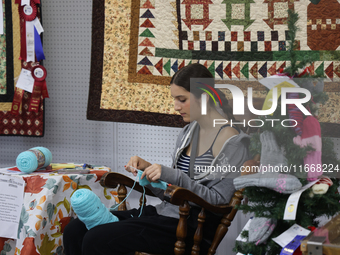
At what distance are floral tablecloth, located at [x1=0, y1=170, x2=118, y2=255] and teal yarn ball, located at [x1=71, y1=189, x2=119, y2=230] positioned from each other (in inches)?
19.4

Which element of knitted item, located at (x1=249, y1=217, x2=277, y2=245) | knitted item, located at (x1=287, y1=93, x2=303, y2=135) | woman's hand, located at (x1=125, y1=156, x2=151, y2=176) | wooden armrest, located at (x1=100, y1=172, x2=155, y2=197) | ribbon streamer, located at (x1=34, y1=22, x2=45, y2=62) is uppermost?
ribbon streamer, located at (x1=34, y1=22, x2=45, y2=62)

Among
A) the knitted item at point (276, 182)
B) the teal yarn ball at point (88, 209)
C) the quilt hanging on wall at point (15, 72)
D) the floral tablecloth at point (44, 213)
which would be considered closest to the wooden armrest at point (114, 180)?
the teal yarn ball at point (88, 209)

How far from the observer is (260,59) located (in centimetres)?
233

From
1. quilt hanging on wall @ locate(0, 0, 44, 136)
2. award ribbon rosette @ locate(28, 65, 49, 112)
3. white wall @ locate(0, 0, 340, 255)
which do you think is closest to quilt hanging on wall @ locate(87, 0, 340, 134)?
white wall @ locate(0, 0, 340, 255)

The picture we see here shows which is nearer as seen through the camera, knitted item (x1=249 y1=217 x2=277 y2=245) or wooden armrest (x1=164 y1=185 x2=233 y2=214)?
knitted item (x1=249 y1=217 x2=277 y2=245)

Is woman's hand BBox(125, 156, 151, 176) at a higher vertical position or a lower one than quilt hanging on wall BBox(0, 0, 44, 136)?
lower

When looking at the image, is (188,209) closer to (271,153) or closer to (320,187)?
(271,153)

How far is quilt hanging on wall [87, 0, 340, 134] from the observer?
7.18 feet

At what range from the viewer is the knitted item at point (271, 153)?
142 centimetres

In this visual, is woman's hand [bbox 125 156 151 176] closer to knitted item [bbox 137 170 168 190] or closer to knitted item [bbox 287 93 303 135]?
knitted item [bbox 137 170 168 190]

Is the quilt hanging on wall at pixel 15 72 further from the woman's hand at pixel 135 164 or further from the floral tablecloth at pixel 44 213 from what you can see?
the woman's hand at pixel 135 164

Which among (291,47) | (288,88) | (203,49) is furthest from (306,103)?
(203,49)

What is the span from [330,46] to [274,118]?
1019 mm

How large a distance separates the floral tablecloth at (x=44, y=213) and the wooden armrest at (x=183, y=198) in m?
0.87
